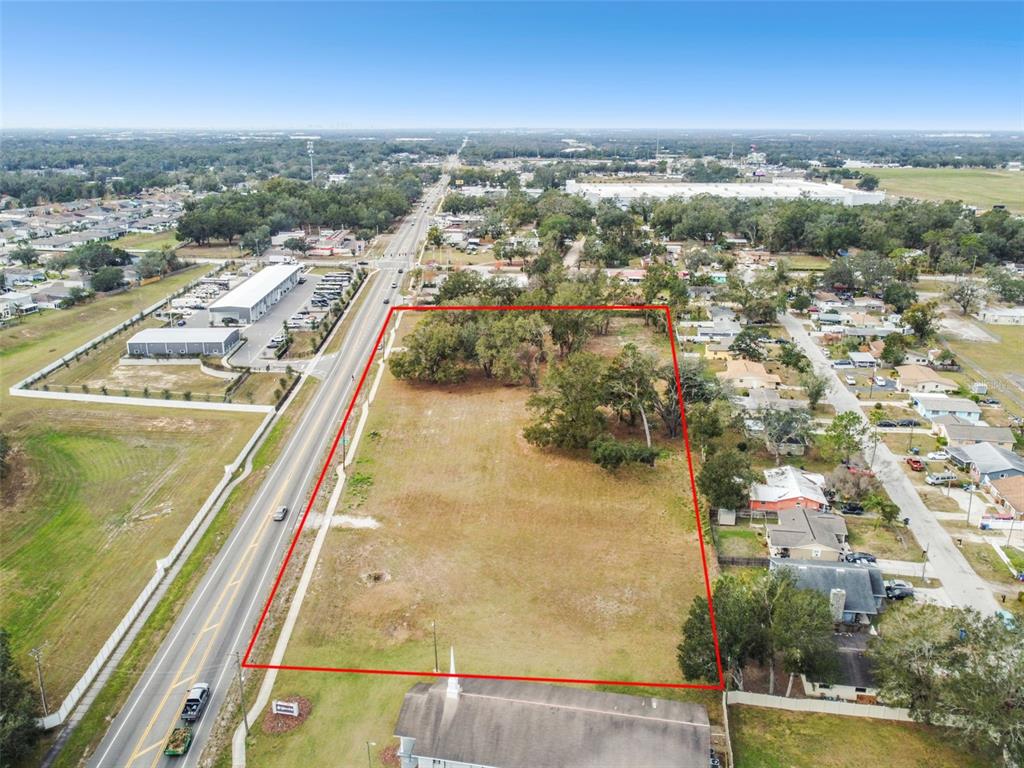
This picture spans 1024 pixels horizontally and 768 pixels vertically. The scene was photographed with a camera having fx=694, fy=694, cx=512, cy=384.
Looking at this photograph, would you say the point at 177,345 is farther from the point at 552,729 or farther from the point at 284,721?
the point at 552,729

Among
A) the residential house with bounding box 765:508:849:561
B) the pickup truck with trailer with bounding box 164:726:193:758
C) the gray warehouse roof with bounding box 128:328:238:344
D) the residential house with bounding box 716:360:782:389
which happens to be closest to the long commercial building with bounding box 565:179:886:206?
the residential house with bounding box 716:360:782:389

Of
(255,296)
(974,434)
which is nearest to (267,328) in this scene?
(255,296)

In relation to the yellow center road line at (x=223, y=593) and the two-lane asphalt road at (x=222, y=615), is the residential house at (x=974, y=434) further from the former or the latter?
the yellow center road line at (x=223, y=593)

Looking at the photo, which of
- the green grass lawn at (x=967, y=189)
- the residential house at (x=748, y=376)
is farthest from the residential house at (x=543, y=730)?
the green grass lawn at (x=967, y=189)

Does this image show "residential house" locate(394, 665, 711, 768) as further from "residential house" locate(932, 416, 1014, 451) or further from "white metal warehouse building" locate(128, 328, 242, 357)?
"white metal warehouse building" locate(128, 328, 242, 357)

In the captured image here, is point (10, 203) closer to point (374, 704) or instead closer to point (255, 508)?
point (255, 508)
